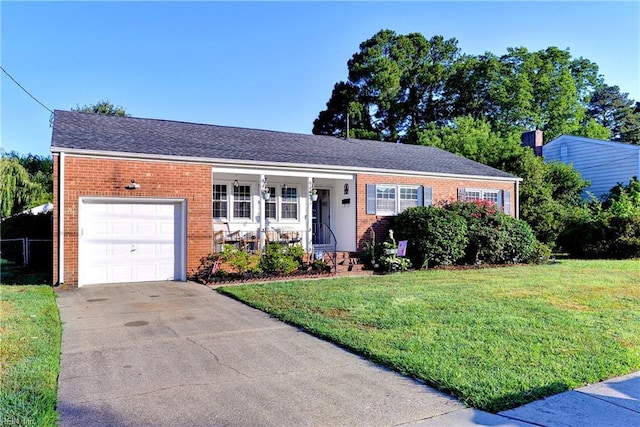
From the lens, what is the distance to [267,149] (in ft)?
49.3

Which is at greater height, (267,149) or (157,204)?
(267,149)

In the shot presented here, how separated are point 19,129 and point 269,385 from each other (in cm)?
1631

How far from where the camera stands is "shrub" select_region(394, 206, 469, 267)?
14.2 meters

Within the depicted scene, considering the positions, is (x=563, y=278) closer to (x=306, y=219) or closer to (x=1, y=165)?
(x=306, y=219)

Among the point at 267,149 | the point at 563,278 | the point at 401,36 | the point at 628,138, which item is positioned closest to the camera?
the point at 563,278

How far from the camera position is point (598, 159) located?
25969 millimetres

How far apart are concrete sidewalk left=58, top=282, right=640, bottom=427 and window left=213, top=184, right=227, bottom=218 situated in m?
7.64

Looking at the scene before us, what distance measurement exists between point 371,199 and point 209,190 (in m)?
5.76

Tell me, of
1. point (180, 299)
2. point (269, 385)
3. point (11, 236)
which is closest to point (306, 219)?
point (180, 299)

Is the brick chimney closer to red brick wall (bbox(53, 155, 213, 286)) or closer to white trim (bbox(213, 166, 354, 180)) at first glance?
white trim (bbox(213, 166, 354, 180))

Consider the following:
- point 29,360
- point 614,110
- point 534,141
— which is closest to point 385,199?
point 29,360

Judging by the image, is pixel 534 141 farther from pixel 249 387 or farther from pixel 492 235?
pixel 249 387

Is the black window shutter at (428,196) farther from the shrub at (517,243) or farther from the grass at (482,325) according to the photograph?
the grass at (482,325)

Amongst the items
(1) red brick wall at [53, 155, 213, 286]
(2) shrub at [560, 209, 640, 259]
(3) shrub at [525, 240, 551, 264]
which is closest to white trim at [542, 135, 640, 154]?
(2) shrub at [560, 209, 640, 259]
